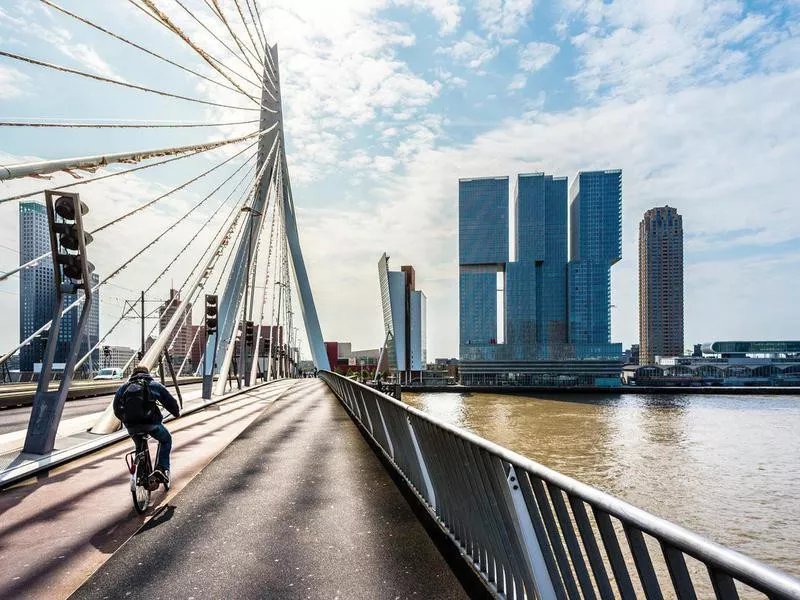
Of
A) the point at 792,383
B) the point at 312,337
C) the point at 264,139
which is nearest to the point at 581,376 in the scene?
the point at 792,383

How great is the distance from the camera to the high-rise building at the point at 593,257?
504 ft

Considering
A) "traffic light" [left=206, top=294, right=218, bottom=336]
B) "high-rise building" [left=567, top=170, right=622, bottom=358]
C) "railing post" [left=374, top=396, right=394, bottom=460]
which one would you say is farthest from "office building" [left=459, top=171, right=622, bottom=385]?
"railing post" [left=374, top=396, right=394, bottom=460]

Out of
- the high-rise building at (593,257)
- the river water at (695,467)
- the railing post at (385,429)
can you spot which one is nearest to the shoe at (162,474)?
the railing post at (385,429)

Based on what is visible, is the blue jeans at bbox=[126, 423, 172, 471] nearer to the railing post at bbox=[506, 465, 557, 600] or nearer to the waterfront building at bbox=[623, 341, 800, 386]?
the railing post at bbox=[506, 465, 557, 600]

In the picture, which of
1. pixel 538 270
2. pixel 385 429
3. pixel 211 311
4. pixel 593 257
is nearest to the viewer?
pixel 385 429

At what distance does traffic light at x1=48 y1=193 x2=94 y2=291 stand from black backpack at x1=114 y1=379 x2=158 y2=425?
156 inches

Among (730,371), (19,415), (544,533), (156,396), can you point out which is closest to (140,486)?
(156,396)

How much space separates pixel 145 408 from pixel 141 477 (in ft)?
2.64

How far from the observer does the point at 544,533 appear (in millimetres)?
3279

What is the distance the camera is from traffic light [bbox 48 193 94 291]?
31.3ft

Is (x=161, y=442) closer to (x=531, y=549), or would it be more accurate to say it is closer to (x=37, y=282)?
(x=531, y=549)

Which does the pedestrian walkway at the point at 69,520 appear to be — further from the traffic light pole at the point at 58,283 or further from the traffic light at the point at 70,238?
the traffic light at the point at 70,238

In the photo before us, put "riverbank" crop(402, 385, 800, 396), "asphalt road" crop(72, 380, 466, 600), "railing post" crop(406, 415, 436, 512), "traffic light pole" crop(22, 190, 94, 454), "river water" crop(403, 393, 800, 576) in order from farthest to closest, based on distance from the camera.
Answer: "riverbank" crop(402, 385, 800, 396), "river water" crop(403, 393, 800, 576), "traffic light pole" crop(22, 190, 94, 454), "railing post" crop(406, 415, 436, 512), "asphalt road" crop(72, 380, 466, 600)

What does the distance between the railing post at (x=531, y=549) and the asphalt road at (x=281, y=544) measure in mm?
1075
